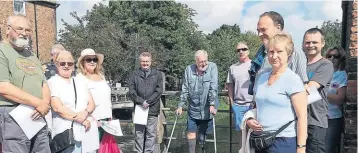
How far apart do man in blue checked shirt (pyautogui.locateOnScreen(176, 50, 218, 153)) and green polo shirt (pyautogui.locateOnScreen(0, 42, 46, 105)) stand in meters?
2.40

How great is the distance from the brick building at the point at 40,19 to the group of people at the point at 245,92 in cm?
2359

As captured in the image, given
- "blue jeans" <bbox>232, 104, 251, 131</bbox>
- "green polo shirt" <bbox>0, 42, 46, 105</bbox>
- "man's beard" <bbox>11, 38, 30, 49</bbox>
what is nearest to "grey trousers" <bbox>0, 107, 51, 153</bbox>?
"green polo shirt" <bbox>0, 42, 46, 105</bbox>

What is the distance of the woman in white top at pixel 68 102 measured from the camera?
4098 mm

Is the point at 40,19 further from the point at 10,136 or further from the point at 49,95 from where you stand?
the point at 10,136

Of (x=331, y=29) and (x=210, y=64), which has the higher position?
(x=331, y=29)

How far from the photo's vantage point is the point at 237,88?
16.8 feet

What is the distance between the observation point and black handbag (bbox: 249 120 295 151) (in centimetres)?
292

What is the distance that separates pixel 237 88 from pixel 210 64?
674mm

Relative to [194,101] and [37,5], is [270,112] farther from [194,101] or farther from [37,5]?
[37,5]

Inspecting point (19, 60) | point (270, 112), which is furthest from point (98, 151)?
point (270, 112)

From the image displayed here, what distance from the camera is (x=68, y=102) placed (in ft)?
13.7

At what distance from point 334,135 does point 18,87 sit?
3.25 m

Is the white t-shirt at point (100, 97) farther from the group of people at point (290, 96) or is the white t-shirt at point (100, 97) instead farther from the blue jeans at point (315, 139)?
the blue jeans at point (315, 139)

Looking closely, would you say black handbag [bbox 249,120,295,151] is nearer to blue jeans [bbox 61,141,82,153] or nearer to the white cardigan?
the white cardigan
